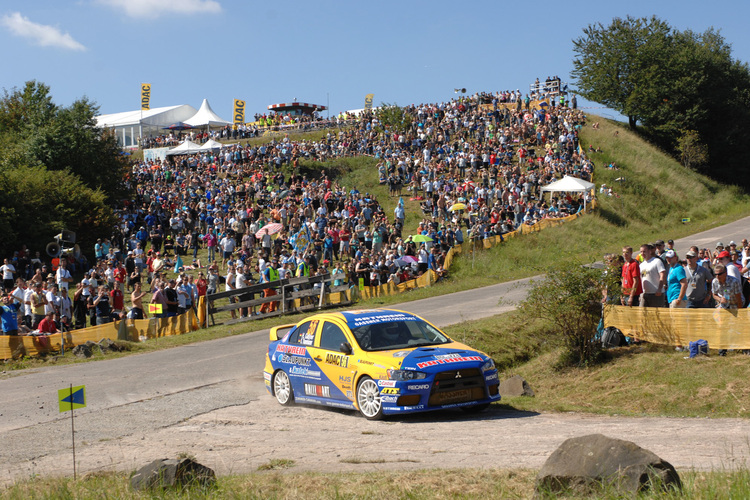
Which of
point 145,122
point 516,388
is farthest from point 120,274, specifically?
point 145,122

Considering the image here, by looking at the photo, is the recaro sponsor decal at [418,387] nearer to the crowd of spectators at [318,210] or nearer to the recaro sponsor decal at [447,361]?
the recaro sponsor decal at [447,361]

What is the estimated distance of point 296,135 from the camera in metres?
59.8

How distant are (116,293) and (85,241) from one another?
16509 mm

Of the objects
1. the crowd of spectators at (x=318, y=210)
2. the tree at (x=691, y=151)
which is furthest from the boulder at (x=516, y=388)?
the tree at (x=691, y=151)

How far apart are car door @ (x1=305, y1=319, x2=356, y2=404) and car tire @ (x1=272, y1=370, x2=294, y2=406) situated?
515mm

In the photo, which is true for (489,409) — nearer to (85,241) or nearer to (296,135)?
(85,241)

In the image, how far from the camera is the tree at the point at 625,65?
5375 cm

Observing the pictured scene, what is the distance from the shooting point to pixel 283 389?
41.3 ft

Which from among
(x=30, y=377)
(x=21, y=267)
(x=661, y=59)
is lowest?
(x=30, y=377)

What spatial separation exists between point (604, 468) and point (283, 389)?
24.7 feet

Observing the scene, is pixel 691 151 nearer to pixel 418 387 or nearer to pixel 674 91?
pixel 674 91

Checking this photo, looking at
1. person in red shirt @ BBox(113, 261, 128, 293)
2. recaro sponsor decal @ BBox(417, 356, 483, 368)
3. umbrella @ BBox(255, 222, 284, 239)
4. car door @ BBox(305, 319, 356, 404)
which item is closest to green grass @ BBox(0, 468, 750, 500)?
recaro sponsor decal @ BBox(417, 356, 483, 368)

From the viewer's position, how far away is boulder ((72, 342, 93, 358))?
738 inches

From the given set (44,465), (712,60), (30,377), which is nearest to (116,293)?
(30,377)
